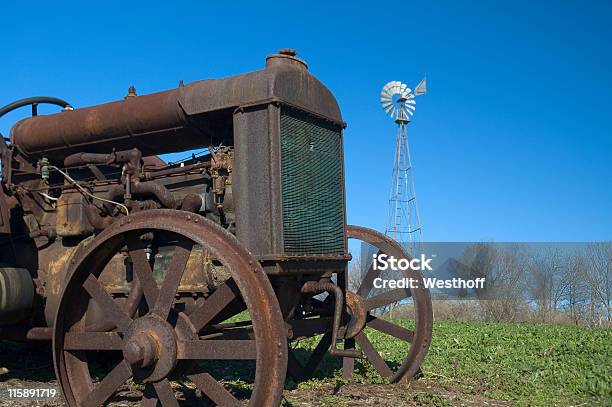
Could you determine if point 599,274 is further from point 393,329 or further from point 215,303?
point 215,303

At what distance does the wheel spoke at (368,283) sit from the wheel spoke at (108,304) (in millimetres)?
2836

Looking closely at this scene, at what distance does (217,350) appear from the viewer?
4.09 metres

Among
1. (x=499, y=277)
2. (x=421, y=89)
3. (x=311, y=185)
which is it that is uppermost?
(x=421, y=89)

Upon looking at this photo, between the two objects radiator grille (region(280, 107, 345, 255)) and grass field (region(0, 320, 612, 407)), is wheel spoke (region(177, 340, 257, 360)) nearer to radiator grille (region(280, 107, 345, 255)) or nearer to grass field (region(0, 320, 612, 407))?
radiator grille (region(280, 107, 345, 255))

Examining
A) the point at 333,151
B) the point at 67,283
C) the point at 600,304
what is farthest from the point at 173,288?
the point at 600,304

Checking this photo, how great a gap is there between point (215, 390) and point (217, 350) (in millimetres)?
296

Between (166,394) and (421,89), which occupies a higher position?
(421,89)

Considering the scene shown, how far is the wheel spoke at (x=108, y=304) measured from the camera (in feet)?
14.7

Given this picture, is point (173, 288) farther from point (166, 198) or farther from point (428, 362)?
point (428, 362)

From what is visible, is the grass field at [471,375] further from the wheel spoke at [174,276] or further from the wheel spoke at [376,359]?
the wheel spoke at [174,276]

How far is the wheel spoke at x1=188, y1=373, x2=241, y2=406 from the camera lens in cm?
408

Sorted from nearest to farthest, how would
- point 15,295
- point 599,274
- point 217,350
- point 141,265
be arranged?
point 217,350 → point 141,265 → point 15,295 → point 599,274

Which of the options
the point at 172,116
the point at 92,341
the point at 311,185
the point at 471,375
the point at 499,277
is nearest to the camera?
the point at 92,341

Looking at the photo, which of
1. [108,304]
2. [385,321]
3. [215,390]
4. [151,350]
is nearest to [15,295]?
[108,304]
